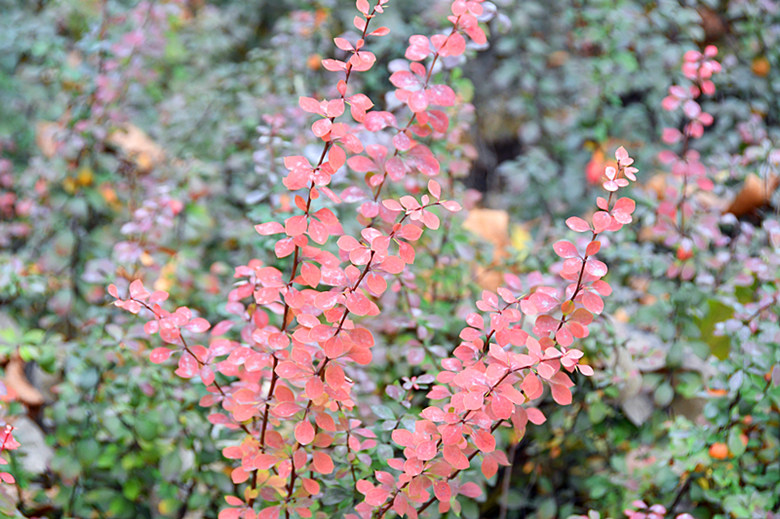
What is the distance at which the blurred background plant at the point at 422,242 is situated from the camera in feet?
5.56

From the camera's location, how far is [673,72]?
280 centimetres

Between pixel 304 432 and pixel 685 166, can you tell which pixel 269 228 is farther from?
pixel 685 166

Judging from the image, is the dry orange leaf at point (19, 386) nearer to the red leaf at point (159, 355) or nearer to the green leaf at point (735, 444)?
the red leaf at point (159, 355)

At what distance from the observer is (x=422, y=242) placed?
191 cm

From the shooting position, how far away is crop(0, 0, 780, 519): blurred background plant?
1.69 m

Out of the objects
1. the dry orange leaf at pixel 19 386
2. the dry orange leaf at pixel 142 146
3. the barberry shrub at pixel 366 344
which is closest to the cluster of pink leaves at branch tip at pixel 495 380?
the barberry shrub at pixel 366 344

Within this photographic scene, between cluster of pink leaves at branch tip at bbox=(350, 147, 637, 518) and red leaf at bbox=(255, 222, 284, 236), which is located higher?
red leaf at bbox=(255, 222, 284, 236)

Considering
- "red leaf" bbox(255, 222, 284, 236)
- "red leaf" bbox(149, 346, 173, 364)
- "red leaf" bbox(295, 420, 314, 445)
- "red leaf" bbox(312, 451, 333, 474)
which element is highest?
"red leaf" bbox(255, 222, 284, 236)

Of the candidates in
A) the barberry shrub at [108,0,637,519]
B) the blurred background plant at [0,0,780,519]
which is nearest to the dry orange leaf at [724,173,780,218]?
the blurred background plant at [0,0,780,519]

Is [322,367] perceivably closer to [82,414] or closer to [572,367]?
[572,367]

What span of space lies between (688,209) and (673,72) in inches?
45.7

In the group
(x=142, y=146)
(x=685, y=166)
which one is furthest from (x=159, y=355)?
(x=142, y=146)

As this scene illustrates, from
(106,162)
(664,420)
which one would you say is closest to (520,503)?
(664,420)

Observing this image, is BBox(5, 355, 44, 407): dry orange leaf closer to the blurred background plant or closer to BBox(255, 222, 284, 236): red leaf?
the blurred background plant
